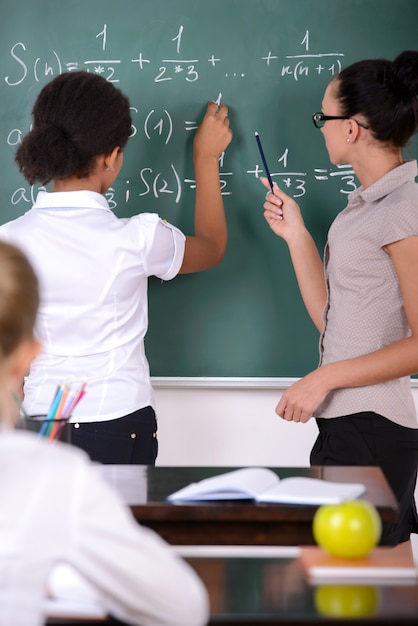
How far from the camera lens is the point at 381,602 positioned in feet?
4.38

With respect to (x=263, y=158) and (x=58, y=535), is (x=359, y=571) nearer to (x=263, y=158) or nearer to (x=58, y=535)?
(x=58, y=535)

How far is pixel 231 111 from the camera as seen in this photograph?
2857 mm

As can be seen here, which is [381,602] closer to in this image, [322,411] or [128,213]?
[322,411]

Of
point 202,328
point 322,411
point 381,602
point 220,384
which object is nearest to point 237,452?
point 220,384

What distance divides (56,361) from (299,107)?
3.85 ft

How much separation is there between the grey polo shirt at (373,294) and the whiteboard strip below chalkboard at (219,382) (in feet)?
1.66

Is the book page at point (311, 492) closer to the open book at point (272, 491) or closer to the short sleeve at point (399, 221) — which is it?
the open book at point (272, 491)

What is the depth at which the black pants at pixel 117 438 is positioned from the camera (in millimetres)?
2297

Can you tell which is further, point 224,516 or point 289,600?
point 224,516

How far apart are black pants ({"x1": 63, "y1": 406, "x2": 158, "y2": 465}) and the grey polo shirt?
0.48 m

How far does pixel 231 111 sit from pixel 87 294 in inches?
36.3

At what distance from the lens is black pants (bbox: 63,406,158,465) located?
7.54 ft

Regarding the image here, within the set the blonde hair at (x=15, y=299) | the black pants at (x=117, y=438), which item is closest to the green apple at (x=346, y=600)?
the blonde hair at (x=15, y=299)

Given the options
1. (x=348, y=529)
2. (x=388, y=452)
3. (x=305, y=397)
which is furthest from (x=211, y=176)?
(x=348, y=529)
